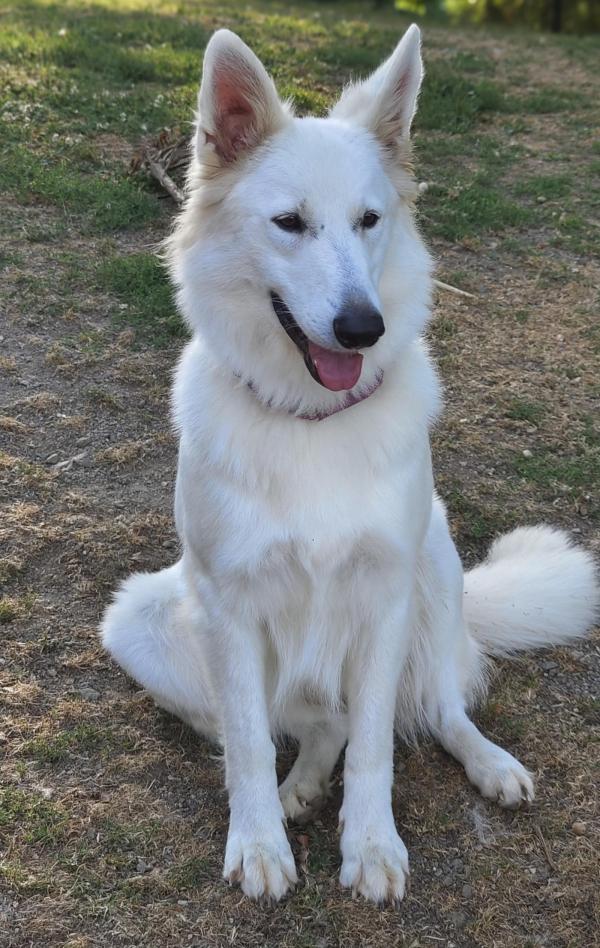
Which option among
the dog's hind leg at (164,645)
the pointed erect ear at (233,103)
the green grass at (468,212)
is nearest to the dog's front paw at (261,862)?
the dog's hind leg at (164,645)

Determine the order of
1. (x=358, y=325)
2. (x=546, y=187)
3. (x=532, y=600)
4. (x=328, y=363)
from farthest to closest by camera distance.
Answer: (x=546, y=187)
(x=532, y=600)
(x=328, y=363)
(x=358, y=325)

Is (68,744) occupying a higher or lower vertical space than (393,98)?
lower

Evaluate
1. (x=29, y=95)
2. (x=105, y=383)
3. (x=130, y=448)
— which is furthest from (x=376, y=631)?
(x=29, y=95)

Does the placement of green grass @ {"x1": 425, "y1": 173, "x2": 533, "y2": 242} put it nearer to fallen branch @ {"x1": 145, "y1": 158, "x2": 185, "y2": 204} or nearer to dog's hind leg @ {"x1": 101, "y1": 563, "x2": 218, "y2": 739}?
fallen branch @ {"x1": 145, "y1": 158, "x2": 185, "y2": 204}

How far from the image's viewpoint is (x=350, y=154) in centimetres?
247

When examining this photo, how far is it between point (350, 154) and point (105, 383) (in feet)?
8.49

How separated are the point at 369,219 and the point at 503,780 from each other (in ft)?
5.53

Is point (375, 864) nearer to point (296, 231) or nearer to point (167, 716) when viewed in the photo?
point (167, 716)

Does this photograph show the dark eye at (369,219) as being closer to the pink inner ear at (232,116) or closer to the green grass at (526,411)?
the pink inner ear at (232,116)

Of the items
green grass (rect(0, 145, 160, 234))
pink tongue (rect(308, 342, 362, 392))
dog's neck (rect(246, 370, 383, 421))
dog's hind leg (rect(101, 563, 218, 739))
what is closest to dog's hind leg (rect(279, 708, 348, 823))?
dog's hind leg (rect(101, 563, 218, 739))

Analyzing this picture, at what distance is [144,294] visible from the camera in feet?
17.7

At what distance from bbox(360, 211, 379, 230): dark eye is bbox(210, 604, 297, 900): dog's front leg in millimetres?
1136

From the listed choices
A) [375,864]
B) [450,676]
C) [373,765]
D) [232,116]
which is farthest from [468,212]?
[375,864]

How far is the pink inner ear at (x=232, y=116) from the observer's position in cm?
248
